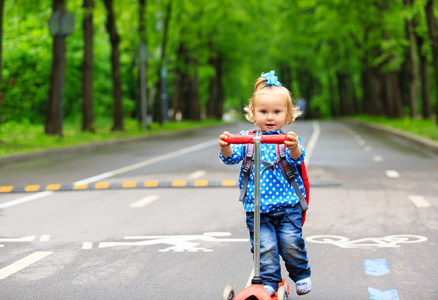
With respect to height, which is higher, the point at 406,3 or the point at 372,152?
the point at 406,3

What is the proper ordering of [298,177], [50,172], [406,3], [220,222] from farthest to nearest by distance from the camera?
[406,3] → [50,172] → [220,222] → [298,177]

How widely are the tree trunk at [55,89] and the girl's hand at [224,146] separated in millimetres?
20741

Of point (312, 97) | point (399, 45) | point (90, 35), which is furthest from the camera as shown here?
point (312, 97)

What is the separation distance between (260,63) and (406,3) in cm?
3760

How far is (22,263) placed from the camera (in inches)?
242

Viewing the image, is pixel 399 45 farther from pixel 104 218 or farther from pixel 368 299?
pixel 368 299

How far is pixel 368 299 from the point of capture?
4.93 meters

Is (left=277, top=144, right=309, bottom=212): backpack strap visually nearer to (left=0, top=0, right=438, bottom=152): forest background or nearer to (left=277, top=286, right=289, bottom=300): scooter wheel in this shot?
(left=277, top=286, right=289, bottom=300): scooter wheel

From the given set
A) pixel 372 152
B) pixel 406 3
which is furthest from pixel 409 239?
pixel 406 3

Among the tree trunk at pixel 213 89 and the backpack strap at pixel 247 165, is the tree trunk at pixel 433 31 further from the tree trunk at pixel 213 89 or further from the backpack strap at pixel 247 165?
the tree trunk at pixel 213 89

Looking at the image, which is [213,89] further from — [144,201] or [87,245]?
[87,245]

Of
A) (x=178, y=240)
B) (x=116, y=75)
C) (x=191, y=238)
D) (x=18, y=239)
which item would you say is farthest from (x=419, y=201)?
(x=116, y=75)

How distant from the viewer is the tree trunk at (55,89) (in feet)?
82.0

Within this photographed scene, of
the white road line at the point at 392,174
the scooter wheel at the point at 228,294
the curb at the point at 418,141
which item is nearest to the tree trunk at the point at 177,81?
the curb at the point at 418,141
